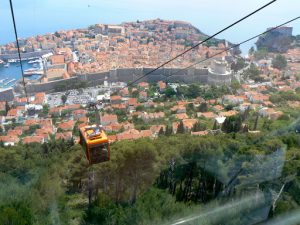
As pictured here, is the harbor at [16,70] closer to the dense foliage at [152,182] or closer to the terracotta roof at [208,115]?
the terracotta roof at [208,115]

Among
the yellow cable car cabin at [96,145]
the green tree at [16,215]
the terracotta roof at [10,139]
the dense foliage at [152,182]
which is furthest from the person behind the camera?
the terracotta roof at [10,139]

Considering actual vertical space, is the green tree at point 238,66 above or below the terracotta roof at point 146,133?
above

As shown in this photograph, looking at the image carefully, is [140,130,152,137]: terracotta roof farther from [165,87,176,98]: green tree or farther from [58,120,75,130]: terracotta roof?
[165,87,176,98]: green tree

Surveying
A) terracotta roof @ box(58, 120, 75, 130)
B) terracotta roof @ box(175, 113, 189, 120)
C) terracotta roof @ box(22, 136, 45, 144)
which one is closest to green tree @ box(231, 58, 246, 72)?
terracotta roof @ box(175, 113, 189, 120)

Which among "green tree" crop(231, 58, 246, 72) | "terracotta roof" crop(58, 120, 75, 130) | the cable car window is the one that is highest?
the cable car window

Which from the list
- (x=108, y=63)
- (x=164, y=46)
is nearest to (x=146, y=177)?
(x=108, y=63)

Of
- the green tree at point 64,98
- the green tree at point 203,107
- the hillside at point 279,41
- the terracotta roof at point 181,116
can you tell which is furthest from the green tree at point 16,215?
the hillside at point 279,41

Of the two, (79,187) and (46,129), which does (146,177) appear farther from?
(46,129)

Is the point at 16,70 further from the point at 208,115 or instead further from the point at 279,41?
the point at 279,41
